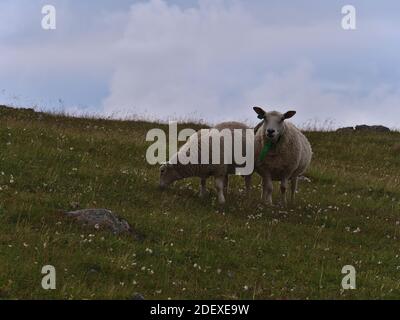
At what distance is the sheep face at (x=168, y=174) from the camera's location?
63.3 feet

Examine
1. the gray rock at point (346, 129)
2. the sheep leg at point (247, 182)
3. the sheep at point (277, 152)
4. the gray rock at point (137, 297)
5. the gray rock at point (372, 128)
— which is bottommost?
the gray rock at point (137, 297)

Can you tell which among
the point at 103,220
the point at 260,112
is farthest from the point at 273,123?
the point at 103,220

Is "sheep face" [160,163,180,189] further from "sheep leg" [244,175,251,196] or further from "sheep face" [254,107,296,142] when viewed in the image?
"sheep face" [254,107,296,142]

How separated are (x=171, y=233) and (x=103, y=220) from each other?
1.55 m

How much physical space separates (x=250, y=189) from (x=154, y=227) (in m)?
6.56

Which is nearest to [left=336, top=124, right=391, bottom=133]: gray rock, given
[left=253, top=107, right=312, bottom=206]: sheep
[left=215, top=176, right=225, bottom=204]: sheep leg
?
[left=253, top=107, right=312, bottom=206]: sheep

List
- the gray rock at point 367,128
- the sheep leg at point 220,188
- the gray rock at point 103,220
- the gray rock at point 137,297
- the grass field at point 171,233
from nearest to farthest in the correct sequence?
1. the gray rock at point 137,297
2. the grass field at point 171,233
3. the gray rock at point 103,220
4. the sheep leg at point 220,188
5. the gray rock at point 367,128

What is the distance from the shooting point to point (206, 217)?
1619cm

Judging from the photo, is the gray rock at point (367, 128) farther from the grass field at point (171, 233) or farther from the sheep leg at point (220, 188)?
the sheep leg at point (220, 188)

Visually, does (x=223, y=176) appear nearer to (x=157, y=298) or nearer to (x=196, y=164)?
(x=196, y=164)

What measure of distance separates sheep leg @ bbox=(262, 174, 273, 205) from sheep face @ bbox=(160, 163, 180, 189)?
8.47 feet

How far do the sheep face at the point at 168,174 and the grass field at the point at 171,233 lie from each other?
1.27 ft

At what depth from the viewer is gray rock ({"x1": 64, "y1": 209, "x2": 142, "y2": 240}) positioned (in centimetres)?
1378

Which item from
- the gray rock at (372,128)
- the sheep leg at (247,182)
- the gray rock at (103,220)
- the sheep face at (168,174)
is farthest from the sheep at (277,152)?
the gray rock at (372,128)
